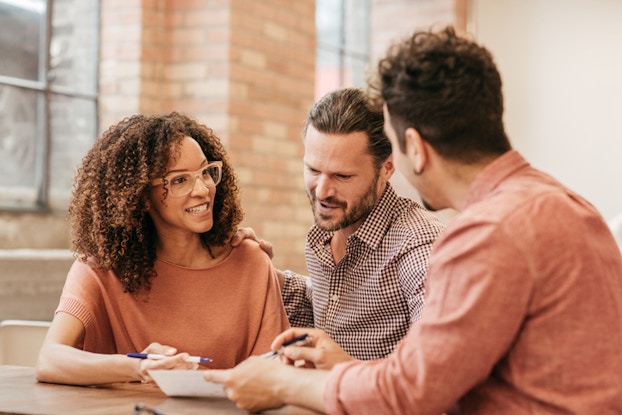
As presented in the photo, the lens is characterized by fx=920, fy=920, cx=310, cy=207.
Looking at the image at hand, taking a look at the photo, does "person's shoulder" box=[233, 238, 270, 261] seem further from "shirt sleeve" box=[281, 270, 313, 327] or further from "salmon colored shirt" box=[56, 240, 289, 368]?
"shirt sleeve" box=[281, 270, 313, 327]

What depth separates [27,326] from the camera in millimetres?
2846

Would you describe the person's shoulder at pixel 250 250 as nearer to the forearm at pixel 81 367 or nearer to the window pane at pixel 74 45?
the forearm at pixel 81 367

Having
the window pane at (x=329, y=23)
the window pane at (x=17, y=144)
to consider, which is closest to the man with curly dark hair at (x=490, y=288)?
the window pane at (x=17, y=144)

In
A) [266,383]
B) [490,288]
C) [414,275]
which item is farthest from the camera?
[414,275]

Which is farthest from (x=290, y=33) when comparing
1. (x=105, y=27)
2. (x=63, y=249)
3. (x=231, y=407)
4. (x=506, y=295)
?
(x=506, y=295)

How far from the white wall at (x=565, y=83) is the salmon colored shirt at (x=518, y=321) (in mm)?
4876

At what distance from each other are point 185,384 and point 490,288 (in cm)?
71

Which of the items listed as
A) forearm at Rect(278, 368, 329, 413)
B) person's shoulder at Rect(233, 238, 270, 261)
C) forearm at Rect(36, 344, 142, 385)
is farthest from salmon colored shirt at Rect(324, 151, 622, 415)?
person's shoulder at Rect(233, 238, 270, 261)

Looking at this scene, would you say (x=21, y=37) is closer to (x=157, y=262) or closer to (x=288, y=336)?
(x=157, y=262)

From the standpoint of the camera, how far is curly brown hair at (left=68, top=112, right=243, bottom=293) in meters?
2.34

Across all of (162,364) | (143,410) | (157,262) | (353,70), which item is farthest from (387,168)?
(353,70)

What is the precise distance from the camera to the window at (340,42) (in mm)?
5859

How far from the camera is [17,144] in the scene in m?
4.02

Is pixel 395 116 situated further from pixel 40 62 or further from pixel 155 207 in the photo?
pixel 40 62
